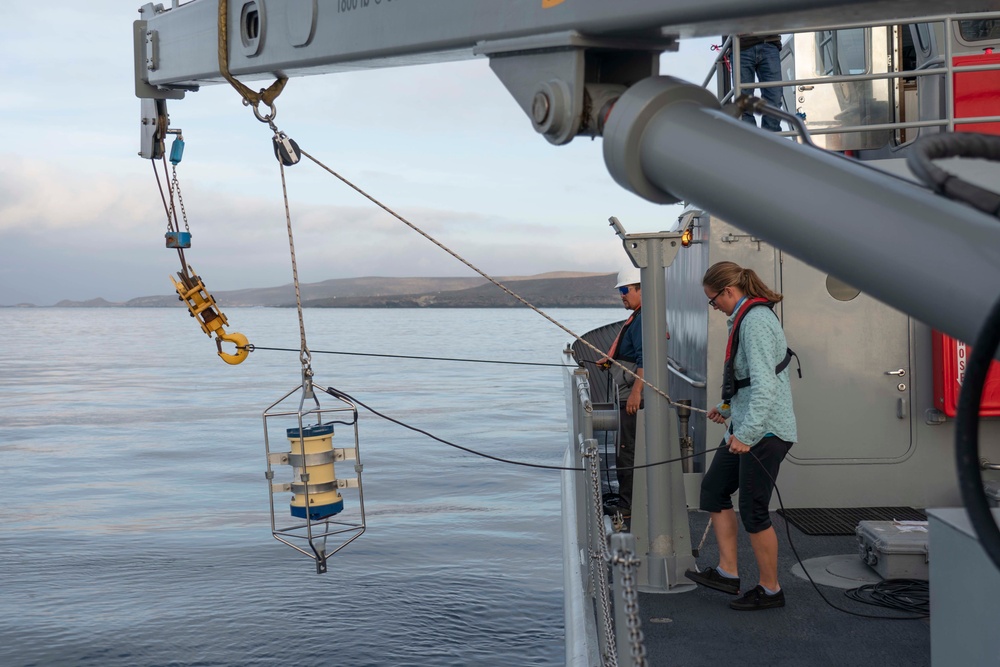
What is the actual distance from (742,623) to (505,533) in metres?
9.83

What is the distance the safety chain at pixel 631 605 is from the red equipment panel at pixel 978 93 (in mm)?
6552

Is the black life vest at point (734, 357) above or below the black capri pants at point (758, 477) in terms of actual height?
above

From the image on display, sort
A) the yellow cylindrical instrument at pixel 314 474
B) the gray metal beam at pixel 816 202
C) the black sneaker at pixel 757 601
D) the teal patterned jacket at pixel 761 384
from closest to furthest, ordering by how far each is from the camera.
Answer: the gray metal beam at pixel 816 202 < the yellow cylindrical instrument at pixel 314 474 < the teal patterned jacket at pixel 761 384 < the black sneaker at pixel 757 601

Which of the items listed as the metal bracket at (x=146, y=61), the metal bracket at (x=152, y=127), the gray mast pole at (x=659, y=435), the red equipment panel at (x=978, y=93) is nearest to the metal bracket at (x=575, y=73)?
the metal bracket at (x=146, y=61)

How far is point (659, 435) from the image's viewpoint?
6.22m

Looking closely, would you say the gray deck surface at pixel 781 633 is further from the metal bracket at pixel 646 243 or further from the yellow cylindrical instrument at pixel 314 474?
the metal bracket at pixel 646 243

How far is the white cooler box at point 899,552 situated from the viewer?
577 cm

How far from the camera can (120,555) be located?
543 inches

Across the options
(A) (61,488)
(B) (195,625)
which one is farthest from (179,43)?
(A) (61,488)

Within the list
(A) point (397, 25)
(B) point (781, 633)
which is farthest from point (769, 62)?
(A) point (397, 25)

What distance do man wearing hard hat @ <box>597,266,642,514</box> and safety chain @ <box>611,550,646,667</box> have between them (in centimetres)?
508

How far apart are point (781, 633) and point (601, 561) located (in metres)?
1.16

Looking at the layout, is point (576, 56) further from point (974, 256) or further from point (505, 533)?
point (505, 533)

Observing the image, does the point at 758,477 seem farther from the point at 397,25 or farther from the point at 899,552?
the point at 397,25
